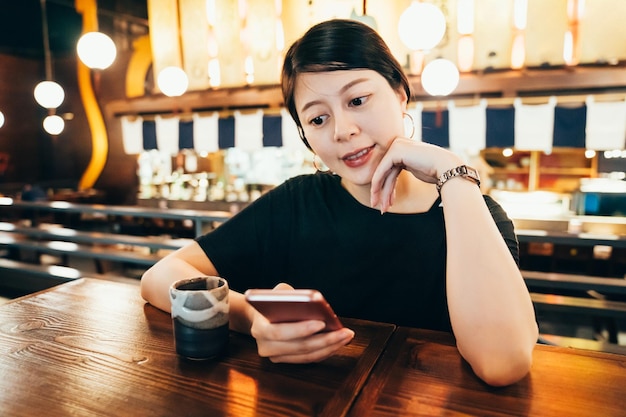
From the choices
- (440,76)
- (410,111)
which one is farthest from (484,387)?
(410,111)

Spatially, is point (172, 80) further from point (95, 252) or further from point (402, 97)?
point (402, 97)

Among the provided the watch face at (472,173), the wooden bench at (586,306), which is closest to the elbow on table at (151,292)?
the watch face at (472,173)

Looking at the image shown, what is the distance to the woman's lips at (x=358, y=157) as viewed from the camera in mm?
1400

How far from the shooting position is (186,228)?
7.68 meters

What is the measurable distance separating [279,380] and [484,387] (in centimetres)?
47

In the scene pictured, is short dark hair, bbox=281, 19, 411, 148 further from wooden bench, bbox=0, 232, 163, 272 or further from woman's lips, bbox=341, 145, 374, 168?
wooden bench, bbox=0, 232, 163, 272

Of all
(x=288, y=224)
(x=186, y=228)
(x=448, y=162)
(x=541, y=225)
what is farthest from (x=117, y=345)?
(x=186, y=228)

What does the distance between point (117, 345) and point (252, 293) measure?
0.55 meters

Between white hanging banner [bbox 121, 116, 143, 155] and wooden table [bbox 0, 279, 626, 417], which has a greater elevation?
white hanging banner [bbox 121, 116, 143, 155]

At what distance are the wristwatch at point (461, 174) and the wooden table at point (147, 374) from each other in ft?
1.55

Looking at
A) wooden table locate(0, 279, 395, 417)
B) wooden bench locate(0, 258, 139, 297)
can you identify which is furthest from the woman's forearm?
wooden bench locate(0, 258, 139, 297)

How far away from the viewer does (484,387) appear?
3.15 feet

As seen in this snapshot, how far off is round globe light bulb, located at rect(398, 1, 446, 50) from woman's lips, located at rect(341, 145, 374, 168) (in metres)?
2.78

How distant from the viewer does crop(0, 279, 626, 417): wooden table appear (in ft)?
2.90
